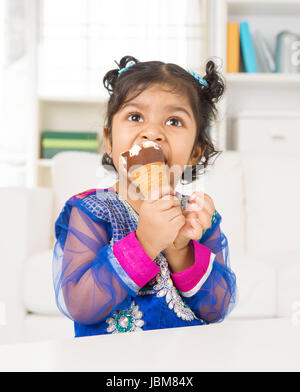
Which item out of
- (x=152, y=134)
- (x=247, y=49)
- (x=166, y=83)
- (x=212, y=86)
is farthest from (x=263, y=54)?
(x=152, y=134)

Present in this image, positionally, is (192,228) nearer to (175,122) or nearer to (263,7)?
(175,122)

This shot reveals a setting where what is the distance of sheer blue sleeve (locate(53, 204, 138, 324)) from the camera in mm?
723

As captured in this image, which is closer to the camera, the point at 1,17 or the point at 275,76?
the point at 275,76

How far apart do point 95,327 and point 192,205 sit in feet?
→ 0.81

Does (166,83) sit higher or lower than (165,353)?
higher

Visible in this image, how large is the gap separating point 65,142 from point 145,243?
2.35 m

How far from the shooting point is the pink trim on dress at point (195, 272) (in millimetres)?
787

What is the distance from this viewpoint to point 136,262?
714mm

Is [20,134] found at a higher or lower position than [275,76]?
lower

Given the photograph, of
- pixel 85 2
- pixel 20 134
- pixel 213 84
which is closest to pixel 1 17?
pixel 85 2

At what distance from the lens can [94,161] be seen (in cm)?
198

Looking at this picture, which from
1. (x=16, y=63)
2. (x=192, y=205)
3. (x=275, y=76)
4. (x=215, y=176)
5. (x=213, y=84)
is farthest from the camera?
(x=16, y=63)

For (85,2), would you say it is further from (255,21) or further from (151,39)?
(255,21)

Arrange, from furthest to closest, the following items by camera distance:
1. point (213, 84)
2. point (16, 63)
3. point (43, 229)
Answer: point (16, 63) < point (43, 229) < point (213, 84)
